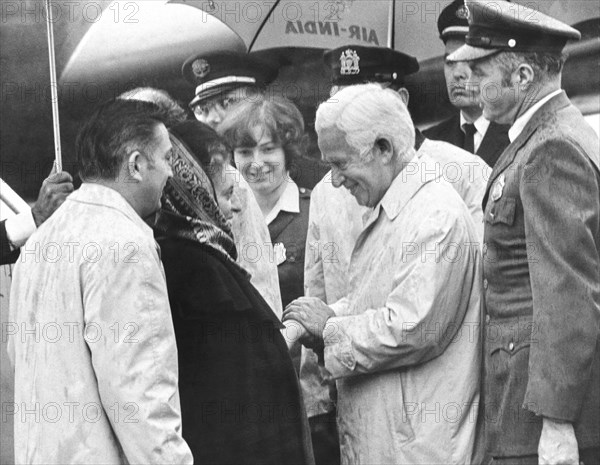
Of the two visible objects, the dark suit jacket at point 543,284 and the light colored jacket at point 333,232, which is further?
the light colored jacket at point 333,232

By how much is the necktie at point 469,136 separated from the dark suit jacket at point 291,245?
2.34ft

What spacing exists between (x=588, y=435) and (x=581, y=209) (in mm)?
631

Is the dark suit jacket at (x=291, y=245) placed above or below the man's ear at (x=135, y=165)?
below

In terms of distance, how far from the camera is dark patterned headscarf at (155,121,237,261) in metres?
3.96

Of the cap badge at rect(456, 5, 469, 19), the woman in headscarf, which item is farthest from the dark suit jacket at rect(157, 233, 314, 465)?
the cap badge at rect(456, 5, 469, 19)

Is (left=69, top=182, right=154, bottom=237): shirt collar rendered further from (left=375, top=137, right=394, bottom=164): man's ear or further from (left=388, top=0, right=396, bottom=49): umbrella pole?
(left=388, top=0, right=396, bottom=49): umbrella pole

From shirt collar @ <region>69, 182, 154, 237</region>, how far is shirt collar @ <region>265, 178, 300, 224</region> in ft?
6.52

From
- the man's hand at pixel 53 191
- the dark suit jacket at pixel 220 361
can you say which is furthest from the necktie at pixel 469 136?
the dark suit jacket at pixel 220 361

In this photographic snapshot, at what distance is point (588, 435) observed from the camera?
3.84 metres

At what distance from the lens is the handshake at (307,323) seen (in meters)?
4.45

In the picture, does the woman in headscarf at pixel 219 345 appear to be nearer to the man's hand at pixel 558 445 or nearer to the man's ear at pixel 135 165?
the man's ear at pixel 135 165

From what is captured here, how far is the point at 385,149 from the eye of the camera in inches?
169

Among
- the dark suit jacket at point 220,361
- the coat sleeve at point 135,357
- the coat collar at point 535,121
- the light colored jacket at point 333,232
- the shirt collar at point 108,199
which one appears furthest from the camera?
the light colored jacket at point 333,232

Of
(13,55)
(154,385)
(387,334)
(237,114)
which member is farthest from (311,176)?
(154,385)
